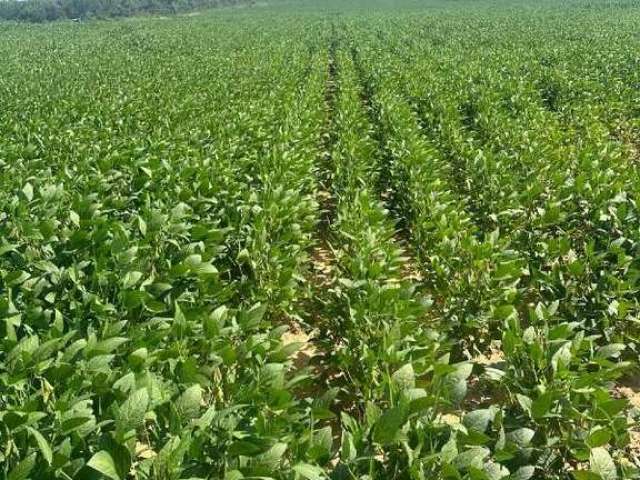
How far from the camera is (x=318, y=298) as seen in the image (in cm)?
465

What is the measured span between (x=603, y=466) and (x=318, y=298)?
2545mm

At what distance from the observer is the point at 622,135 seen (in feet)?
35.3

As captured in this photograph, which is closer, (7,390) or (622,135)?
(7,390)

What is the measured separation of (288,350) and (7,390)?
145cm

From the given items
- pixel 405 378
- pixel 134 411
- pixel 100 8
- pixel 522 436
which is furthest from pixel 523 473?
pixel 100 8

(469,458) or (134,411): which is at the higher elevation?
(134,411)

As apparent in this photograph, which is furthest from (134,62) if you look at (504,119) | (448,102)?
(504,119)

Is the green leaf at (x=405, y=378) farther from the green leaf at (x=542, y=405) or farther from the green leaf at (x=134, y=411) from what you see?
the green leaf at (x=134, y=411)

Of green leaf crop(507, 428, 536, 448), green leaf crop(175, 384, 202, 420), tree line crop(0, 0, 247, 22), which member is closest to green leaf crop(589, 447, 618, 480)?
green leaf crop(507, 428, 536, 448)

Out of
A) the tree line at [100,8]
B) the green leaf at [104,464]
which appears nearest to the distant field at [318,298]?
the green leaf at [104,464]

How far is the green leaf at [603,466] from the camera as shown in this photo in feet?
8.34

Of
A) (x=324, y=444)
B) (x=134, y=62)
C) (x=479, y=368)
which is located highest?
(x=134, y=62)

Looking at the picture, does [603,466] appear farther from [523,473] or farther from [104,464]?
[104,464]

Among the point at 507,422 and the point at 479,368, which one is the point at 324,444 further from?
the point at 479,368
